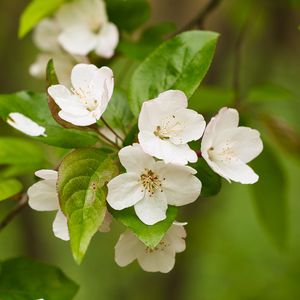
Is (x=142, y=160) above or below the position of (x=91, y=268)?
above

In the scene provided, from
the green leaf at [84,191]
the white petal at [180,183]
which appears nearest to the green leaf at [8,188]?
the green leaf at [84,191]

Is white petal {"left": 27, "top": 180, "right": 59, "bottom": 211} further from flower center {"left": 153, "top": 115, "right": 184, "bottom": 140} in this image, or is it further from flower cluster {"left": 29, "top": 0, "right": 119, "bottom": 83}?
flower cluster {"left": 29, "top": 0, "right": 119, "bottom": 83}

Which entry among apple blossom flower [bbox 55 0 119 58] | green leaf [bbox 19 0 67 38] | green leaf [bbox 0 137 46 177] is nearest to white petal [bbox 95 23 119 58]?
apple blossom flower [bbox 55 0 119 58]

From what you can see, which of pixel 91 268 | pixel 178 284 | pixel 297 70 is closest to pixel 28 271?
pixel 178 284

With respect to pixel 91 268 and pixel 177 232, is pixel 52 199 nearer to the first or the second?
pixel 177 232

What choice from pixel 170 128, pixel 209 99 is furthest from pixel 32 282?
pixel 209 99

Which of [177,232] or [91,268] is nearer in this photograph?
[177,232]
